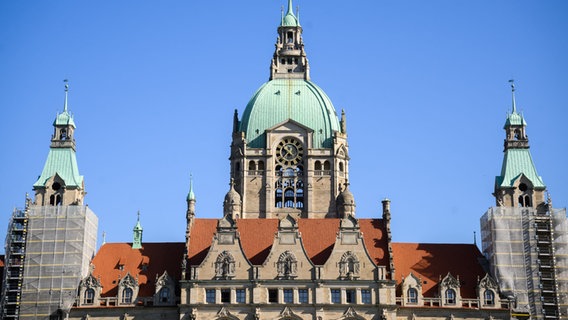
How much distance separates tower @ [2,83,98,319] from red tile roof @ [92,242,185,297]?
1.44 m

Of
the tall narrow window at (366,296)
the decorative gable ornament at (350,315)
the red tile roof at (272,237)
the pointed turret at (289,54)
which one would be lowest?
the decorative gable ornament at (350,315)

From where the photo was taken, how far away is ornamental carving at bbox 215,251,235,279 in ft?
367

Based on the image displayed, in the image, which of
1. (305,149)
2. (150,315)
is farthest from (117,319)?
(305,149)

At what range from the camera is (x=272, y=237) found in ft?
379

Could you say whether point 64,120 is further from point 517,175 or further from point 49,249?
point 517,175

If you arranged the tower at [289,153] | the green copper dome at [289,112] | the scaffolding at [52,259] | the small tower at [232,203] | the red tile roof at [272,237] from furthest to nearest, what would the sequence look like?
the green copper dome at [289,112] → the tower at [289,153] → the small tower at [232,203] → the red tile roof at [272,237] → the scaffolding at [52,259]

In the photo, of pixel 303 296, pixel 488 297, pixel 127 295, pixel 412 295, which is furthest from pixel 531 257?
pixel 127 295

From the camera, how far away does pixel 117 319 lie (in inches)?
4427

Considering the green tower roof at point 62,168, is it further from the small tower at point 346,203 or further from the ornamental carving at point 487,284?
the ornamental carving at point 487,284

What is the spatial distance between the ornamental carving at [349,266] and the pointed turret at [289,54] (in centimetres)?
2611

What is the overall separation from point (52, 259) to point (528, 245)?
3842 cm

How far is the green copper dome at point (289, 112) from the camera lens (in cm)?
12888

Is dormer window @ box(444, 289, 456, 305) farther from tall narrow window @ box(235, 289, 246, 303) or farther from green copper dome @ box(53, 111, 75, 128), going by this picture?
green copper dome @ box(53, 111, 75, 128)

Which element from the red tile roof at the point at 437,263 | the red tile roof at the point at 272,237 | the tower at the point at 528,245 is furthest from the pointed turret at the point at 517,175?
the red tile roof at the point at 272,237
